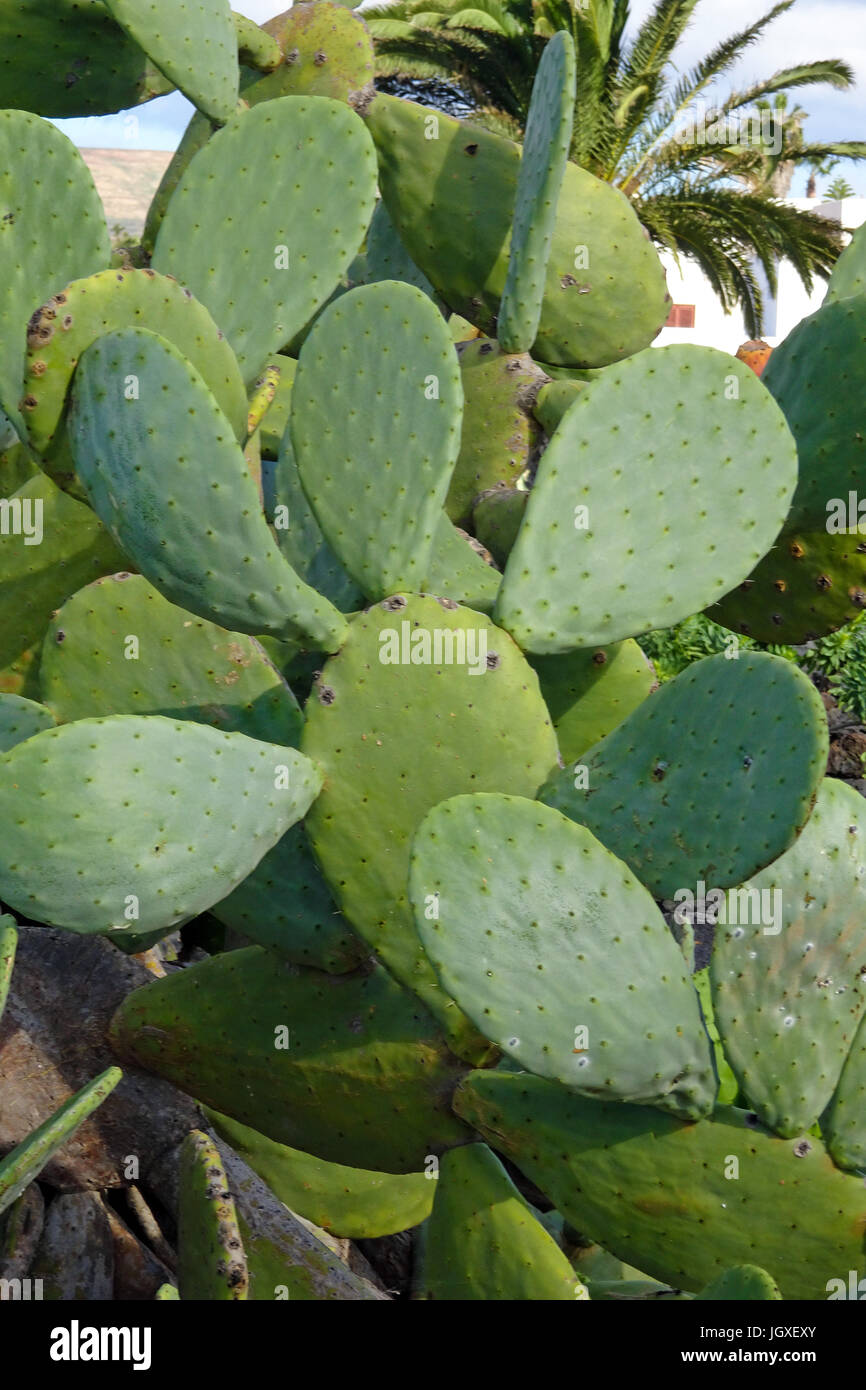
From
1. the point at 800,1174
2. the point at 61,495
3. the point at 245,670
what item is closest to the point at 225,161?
the point at 61,495

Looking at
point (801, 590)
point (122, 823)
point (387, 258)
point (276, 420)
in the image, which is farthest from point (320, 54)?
point (122, 823)

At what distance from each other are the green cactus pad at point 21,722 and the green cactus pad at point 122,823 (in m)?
0.34

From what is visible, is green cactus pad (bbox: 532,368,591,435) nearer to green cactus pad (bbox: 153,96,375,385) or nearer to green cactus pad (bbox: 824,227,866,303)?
green cactus pad (bbox: 824,227,866,303)

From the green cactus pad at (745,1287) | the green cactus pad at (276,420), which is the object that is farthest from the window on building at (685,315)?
the green cactus pad at (745,1287)

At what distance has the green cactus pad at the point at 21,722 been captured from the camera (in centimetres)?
185

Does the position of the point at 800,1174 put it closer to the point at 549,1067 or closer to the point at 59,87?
the point at 549,1067

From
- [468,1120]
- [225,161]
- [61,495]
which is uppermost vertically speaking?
[225,161]

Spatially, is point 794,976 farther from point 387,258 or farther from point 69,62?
point 69,62

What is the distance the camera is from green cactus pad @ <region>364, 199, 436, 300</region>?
284 centimetres

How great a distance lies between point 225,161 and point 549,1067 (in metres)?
1.44

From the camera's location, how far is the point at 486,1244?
1726 mm

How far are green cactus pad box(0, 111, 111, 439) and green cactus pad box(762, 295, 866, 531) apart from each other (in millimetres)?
1079

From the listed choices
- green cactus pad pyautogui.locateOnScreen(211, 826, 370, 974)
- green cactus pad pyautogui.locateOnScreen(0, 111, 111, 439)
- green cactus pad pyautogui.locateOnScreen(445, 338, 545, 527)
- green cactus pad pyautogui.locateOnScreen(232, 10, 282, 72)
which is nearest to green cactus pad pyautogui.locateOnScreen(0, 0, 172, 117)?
green cactus pad pyautogui.locateOnScreen(232, 10, 282, 72)

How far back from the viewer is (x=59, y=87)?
2695 millimetres
